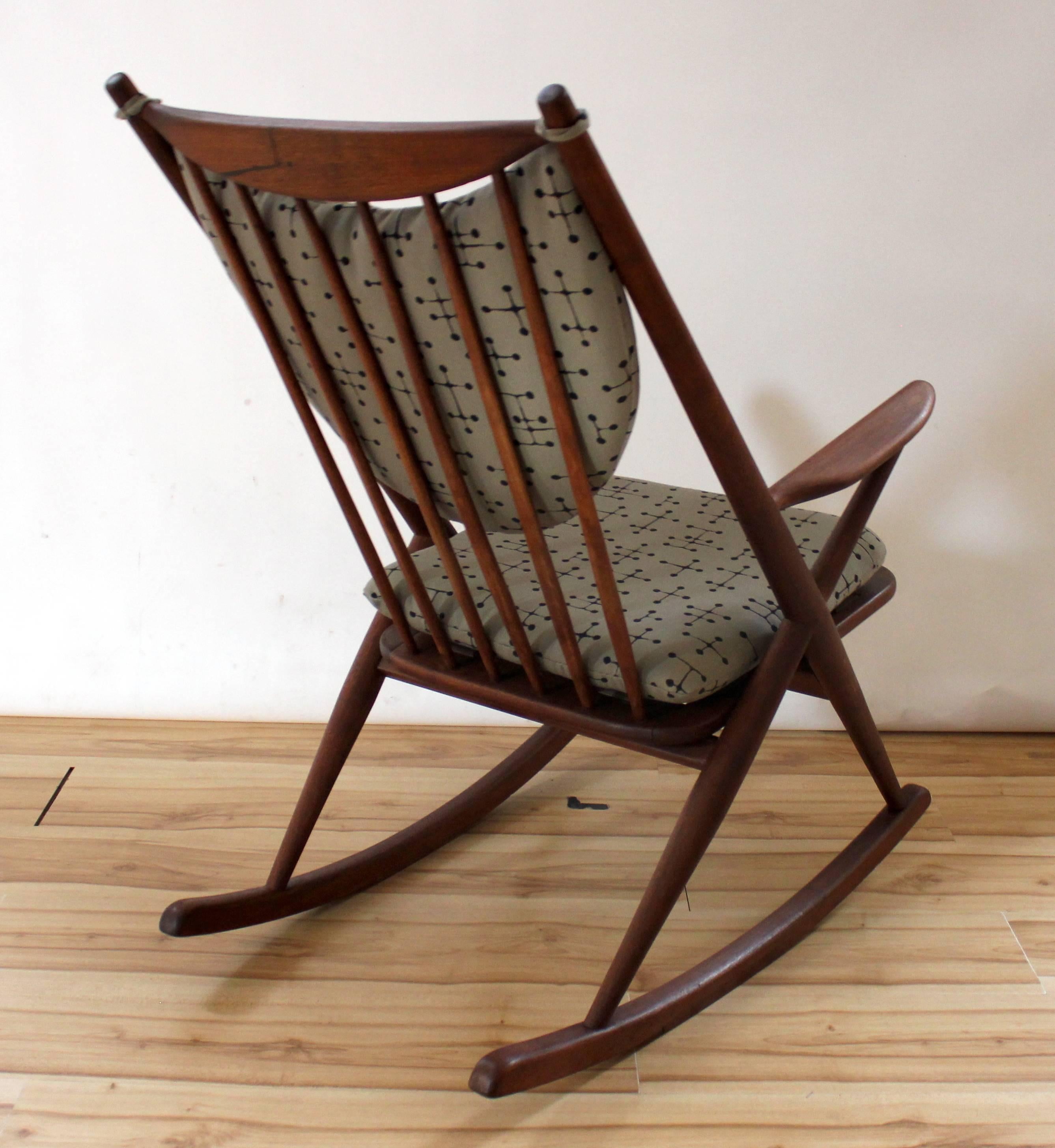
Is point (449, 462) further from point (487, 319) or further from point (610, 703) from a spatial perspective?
point (610, 703)

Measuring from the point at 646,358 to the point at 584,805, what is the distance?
24.5 inches

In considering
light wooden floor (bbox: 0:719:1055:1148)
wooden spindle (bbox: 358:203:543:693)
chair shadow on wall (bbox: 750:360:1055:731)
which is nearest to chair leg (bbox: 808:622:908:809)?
light wooden floor (bbox: 0:719:1055:1148)

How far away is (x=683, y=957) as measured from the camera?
124 cm

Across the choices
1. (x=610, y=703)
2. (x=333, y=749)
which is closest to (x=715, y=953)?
(x=610, y=703)

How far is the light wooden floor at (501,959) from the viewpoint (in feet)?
3.42

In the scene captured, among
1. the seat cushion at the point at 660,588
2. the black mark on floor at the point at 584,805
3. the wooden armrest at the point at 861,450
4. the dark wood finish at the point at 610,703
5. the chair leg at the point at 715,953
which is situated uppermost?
the wooden armrest at the point at 861,450

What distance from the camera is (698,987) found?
1126 millimetres

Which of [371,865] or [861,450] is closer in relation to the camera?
[861,450]

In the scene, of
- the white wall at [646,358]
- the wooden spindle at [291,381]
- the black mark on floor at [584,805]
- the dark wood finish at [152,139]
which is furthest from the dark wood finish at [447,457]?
the white wall at [646,358]

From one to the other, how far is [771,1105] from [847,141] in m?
1.13

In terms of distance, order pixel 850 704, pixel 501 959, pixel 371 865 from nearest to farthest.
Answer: pixel 850 704 < pixel 501 959 < pixel 371 865

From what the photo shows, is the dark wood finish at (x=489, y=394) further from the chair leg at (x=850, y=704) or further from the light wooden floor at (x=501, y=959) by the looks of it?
the light wooden floor at (x=501, y=959)

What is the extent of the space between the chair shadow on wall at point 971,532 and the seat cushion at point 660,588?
385mm

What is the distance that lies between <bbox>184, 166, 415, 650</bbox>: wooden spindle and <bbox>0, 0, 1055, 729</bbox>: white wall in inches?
23.4
